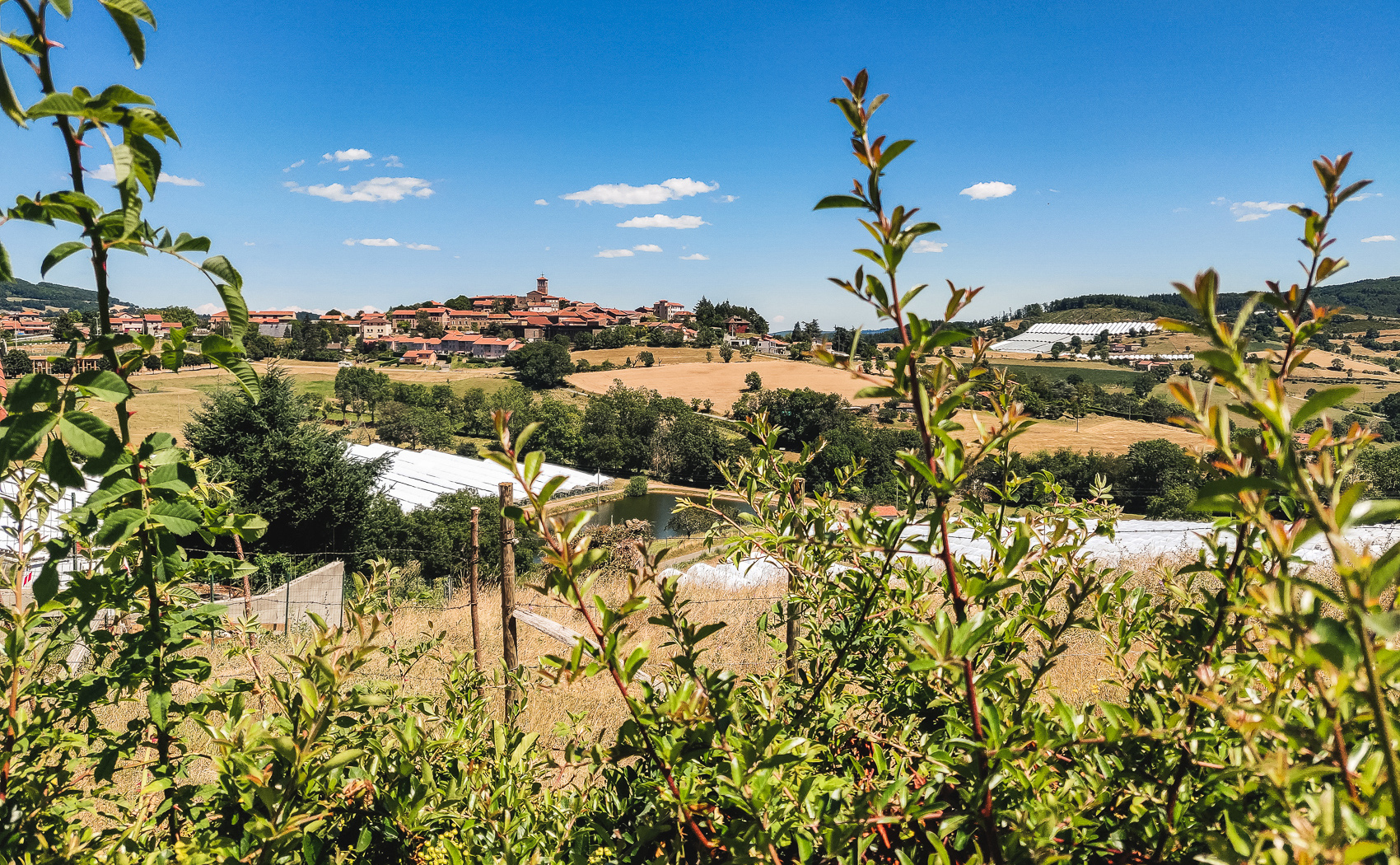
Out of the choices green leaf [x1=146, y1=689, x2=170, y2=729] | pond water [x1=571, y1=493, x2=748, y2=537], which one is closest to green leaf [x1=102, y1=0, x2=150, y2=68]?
green leaf [x1=146, y1=689, x2=170, y2=729]

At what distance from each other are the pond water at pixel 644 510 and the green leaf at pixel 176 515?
4027 cm

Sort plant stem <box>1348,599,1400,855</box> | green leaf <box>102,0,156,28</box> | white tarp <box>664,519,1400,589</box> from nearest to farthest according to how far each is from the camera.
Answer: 1. plant stem <box>1348,599,1400,855</box>
2. green leaf <box>102,0,156,28</box>
3. white tarp <box>664,519,1400,589</box>

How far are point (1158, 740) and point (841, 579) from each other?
760mm

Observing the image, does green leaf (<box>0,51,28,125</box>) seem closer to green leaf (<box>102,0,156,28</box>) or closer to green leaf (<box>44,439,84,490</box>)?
green leaf (<box>102,0,156,28</box>)

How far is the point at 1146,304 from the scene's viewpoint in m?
80.4

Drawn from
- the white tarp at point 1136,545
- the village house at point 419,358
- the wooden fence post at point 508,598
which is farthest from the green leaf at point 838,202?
the village house at point 419,358

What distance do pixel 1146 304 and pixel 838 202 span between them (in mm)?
95307

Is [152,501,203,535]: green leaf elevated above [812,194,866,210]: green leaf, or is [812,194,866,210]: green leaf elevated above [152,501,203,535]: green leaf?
[812,194,866,210]: green leaf

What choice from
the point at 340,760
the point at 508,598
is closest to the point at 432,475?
the point at 508,598

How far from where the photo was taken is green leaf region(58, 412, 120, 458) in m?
1.01

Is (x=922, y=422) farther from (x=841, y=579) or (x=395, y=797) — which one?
(x=395, y=797)

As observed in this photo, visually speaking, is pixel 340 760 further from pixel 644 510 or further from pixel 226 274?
pixel 644 510

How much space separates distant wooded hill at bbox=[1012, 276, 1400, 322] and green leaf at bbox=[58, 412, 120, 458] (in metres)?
72.7

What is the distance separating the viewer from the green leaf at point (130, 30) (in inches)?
43.1
